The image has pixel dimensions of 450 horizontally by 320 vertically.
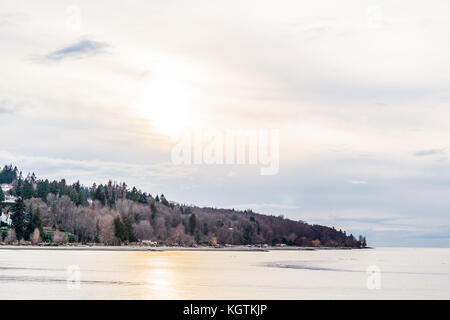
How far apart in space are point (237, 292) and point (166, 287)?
11.2 m

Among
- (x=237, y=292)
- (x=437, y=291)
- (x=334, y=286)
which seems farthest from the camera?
(x=334, y=286)

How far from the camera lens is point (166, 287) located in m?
80.7
